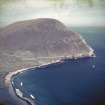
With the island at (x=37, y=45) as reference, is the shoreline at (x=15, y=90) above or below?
below

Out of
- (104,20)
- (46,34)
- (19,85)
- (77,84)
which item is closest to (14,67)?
(19,85)

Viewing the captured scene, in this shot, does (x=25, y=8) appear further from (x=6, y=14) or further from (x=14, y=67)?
(x=14, y=67)

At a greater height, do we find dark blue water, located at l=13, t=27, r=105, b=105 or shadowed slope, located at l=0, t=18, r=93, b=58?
shadowed slope, located at l=0, t=18, r=93, b=58

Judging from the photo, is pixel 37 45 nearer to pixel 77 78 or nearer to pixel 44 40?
pixel 44 40

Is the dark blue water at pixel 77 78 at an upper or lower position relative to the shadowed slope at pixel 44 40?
lower

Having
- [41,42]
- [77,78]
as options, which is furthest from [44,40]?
[77,78]
